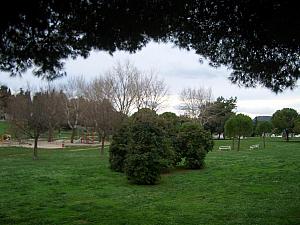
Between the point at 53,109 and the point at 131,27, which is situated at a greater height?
the point at 53,109

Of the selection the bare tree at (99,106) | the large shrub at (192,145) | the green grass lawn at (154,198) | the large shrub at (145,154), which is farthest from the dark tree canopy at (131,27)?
the bare tree at (99,106)

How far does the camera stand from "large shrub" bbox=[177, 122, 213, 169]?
829 inches

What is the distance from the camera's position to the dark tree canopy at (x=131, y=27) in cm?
605

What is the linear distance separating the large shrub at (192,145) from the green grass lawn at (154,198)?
2186 mm

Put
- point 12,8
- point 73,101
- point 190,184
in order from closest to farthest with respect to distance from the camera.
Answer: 1. point 12,8
2. point 190,184
3. point 73,101

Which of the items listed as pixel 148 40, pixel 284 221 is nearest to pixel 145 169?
pixel 284 221

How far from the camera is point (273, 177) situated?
16609 millimetres

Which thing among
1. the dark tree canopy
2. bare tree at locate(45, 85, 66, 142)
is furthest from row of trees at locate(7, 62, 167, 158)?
the dark tree canopy

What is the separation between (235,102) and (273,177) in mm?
64193

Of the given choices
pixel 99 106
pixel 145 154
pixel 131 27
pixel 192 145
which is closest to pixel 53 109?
pixel 99 106

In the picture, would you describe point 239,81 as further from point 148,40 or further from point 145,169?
point 145,169

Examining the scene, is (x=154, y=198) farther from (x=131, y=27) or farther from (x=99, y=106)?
(x=99, y=106)

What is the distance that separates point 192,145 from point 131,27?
1493cm

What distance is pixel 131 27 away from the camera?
257 inches
